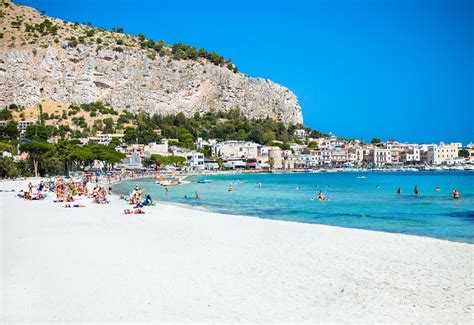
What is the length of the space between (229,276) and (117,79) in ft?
404

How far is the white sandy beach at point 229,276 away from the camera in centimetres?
764

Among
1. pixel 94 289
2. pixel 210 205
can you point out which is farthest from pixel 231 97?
pixel 94 289

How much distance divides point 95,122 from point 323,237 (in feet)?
340

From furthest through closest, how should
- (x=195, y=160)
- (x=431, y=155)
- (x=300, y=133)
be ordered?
(x=300, y=133) < (x=431, y=155) < (x=195, y=160)

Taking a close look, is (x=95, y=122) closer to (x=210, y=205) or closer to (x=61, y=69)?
(x=61, y=69)

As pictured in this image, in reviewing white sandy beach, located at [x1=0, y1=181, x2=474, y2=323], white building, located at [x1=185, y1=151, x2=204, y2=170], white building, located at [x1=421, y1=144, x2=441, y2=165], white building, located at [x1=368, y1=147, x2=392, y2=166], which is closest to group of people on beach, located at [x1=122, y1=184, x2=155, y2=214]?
white sandy beach, located at [x1=0, y1=181, x2=474, y2=323]

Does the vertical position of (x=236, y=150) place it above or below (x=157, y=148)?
below

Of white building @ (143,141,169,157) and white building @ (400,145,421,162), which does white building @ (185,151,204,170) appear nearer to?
white building @ (143,141,169,157)

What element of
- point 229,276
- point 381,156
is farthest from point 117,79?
point 229,276

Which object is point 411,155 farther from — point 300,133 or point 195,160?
point 195,160

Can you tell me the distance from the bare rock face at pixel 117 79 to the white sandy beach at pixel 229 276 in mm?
107940

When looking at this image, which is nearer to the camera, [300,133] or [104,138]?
[104,138]

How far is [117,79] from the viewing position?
12638 centimetres

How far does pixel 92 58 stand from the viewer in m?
124
